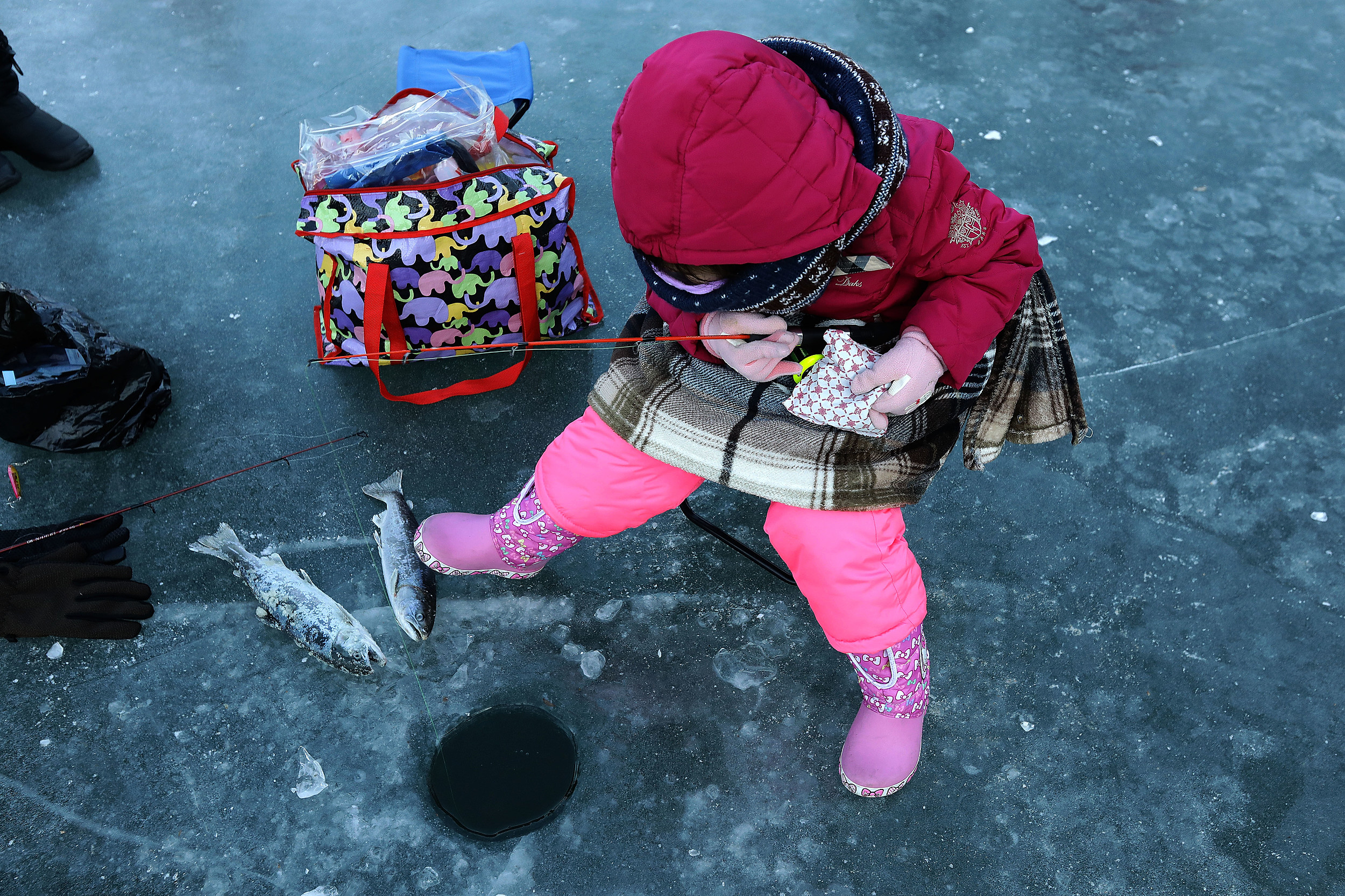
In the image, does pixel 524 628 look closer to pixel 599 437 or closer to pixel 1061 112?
pixel 599 437

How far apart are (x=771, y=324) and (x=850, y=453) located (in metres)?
0.24

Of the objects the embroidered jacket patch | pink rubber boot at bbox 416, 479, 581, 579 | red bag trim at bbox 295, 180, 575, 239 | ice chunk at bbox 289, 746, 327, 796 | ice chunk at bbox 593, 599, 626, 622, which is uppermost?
the embroidered jacket patch

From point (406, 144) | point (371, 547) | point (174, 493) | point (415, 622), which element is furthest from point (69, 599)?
point (406, 144)

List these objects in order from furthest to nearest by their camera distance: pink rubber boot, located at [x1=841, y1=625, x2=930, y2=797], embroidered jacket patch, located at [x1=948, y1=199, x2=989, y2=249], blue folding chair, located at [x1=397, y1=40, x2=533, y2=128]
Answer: blue folding chair, located at [x1=397, y1=40, x2=533, y2=128] → pink rubber boot, located at [x1=841, y1=625, x2=930, y2=797] → embroidered jacket patch, located at [x1=948, y1=199, x2=989, y2=249]

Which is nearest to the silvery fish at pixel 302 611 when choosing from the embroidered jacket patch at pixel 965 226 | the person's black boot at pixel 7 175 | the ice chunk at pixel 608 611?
the ice chunk at pixel 608 611

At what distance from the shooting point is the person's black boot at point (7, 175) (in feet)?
8.96

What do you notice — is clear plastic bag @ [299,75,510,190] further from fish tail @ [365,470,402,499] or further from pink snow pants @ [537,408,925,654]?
pink snow pants @ [537,408,925,654]

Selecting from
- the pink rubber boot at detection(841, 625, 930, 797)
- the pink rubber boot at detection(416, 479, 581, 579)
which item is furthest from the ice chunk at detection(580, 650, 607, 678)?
the pink rubber boot at detection(841, 625, 930, 797)

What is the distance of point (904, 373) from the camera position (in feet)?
4.27

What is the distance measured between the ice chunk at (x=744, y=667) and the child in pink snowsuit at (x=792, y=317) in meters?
0.20

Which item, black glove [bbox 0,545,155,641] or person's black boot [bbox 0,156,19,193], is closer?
black glove [bbox 0,545,155,641]

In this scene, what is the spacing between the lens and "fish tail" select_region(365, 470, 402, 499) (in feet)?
6.57

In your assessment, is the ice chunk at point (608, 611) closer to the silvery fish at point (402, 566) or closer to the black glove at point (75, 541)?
the silvery fish at point (402, 566)

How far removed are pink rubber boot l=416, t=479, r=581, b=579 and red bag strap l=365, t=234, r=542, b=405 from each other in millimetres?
422
